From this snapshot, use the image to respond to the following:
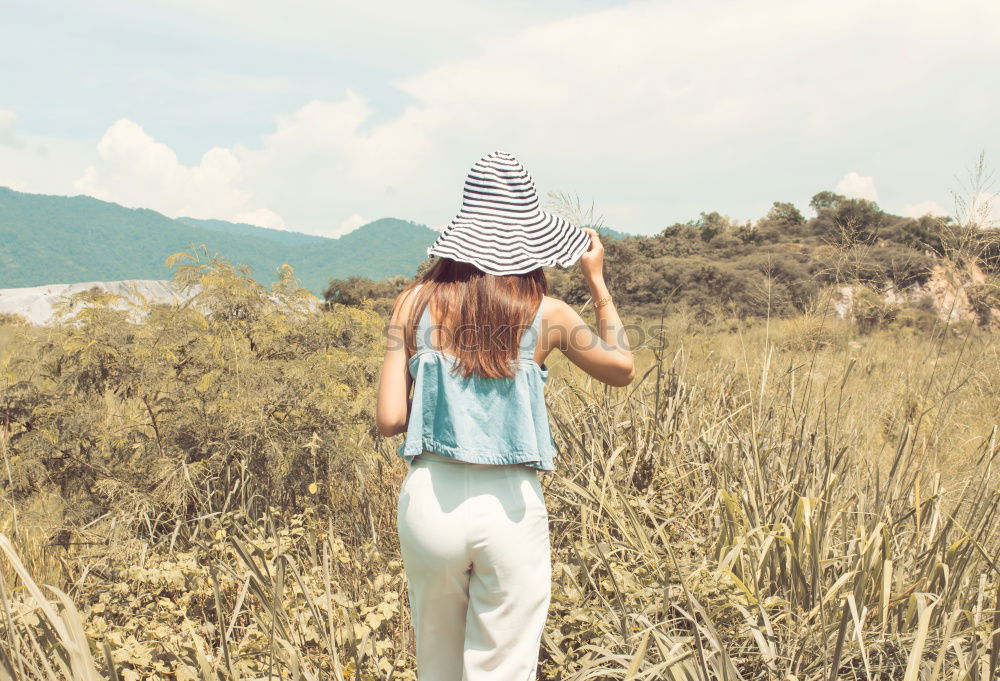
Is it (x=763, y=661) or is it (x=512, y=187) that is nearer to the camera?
(x=512, y=187)

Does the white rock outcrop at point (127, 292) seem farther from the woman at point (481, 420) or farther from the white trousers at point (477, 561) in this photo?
the white trousers at point (477, 561)

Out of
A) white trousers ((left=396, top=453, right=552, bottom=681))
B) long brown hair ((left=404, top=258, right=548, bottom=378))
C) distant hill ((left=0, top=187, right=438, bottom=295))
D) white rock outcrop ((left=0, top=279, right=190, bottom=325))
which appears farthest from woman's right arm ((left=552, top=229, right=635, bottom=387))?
distant hill ((left=0, top=187, right=438, bottom=295))

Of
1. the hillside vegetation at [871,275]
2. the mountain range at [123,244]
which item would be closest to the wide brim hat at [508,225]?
the hillside vegetation at [871,275]

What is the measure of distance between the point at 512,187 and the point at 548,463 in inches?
29.9

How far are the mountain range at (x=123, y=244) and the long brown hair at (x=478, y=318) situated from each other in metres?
122

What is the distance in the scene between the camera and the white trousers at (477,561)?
1.60 metres

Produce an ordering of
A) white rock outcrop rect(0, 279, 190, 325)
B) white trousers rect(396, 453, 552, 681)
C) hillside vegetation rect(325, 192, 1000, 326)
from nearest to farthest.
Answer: white trousers rect(396, 453, 552, 681)
hillside vegetation rect(325, 192, 1000, 326)
white rock outcrop rect(0, 279, 190, 325)

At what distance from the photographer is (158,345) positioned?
3.51 m

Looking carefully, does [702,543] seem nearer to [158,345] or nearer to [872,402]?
[872,402]

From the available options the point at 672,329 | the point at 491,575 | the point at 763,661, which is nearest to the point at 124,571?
the point at 491,575

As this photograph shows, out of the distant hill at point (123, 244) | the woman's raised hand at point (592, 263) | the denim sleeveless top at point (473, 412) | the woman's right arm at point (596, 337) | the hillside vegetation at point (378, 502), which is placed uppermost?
the distant hill at point (123, 244)

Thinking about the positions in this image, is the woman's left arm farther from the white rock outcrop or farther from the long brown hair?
the white rock outcrop

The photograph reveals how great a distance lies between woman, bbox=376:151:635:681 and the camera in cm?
162

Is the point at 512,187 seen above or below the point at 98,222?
below
